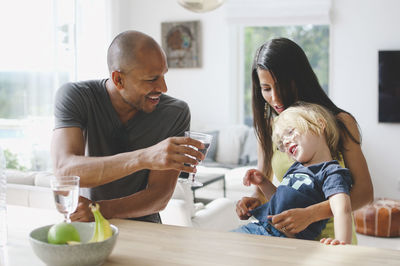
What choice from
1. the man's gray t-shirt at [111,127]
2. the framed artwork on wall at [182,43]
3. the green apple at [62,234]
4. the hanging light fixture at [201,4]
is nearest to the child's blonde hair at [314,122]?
the man's gray t-shirt at [111,127]

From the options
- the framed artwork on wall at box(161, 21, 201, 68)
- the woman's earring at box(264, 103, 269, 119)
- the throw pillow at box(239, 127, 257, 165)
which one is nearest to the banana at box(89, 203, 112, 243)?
the woman's earring at box(264, 103, 269, 119)

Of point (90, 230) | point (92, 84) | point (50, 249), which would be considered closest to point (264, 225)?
point (90, 230)

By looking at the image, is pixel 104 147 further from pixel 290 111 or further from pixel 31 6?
pixel 31 6

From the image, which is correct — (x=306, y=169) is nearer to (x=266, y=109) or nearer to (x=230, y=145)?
(x=266, y=109)

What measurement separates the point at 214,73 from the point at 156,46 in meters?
4.93

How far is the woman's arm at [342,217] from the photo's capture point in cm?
150

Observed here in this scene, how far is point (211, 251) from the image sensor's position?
1.35 metres

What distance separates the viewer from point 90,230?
1341 millimetres

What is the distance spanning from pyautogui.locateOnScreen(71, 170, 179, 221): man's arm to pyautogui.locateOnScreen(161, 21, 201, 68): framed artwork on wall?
199 inches

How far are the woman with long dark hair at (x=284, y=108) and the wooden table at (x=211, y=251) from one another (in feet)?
0.68

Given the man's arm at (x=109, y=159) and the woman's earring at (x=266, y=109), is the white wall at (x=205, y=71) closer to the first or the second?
the woman's earring at (x=266, y=109)

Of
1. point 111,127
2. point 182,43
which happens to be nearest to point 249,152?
point 182,43

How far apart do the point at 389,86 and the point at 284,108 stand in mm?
4415

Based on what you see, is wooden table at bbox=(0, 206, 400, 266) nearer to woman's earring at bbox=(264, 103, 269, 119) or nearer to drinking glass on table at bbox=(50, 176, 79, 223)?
drinking glass on table at bbox=(50, 176, 79, 223)
